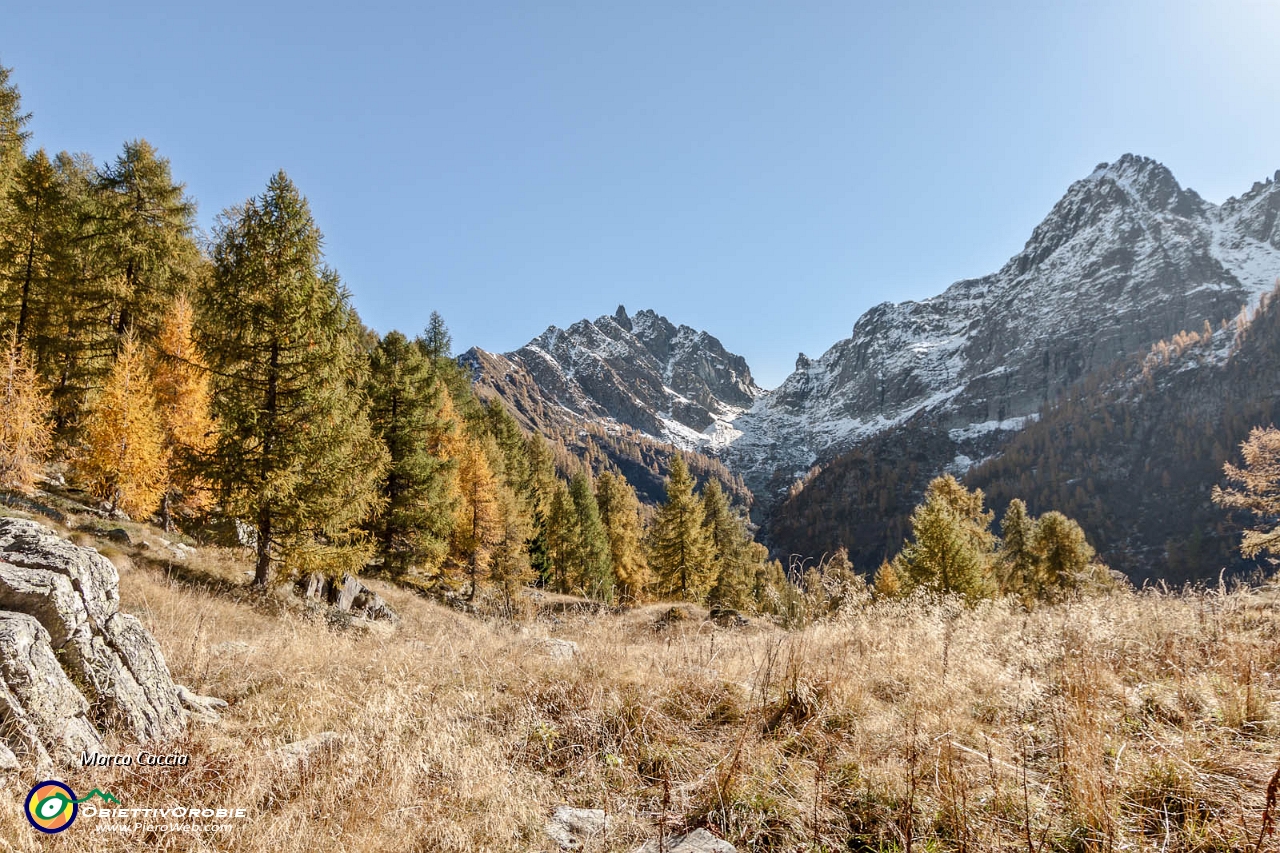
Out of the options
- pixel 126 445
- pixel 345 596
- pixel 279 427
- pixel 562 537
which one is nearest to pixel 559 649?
pixel 279 427

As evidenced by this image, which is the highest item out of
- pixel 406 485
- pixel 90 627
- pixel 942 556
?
pixel 406 485

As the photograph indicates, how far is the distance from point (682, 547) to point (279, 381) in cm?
2608

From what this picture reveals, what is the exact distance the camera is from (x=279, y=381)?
1223cm

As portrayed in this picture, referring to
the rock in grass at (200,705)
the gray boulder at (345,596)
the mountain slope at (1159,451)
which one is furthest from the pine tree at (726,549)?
the mountain slope at (1159,451)

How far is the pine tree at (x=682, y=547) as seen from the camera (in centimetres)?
3378

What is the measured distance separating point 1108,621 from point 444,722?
686 centimetres

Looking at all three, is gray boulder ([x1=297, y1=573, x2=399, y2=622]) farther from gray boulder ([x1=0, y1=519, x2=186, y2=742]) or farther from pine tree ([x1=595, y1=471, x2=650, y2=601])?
pine tree ([x1=595, y1=471, x2=650, y2=601])

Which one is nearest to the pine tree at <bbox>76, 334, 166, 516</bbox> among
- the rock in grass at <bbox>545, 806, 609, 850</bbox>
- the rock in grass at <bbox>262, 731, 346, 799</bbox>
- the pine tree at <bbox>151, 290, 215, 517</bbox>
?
the pine tree at <bbox>151, 290, 215, 517</bbox>

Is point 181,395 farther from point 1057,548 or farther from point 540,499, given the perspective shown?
point 1057,548

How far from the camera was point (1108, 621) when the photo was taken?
568cm

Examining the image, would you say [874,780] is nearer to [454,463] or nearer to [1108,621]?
[1108,621]

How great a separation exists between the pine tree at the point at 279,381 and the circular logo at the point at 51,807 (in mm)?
9533

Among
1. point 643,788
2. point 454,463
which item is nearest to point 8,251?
point 454,463

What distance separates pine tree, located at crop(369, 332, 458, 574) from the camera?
1928 cm
